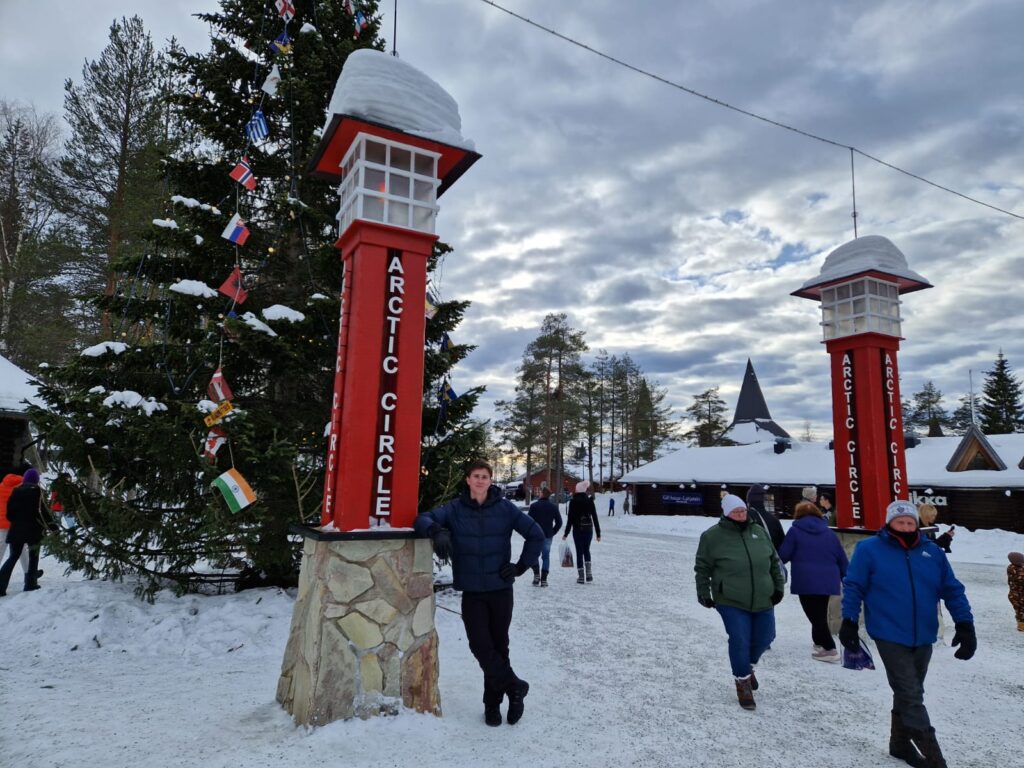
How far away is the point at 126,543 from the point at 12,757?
11.7ft

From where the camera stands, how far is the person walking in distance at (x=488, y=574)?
4.39 metres

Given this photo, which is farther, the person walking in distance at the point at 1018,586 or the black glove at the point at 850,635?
the person walking in distance at the point at 1018,586

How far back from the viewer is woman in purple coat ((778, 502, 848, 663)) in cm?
616

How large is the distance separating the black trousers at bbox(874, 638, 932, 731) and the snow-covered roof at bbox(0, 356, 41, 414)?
58.9 feet

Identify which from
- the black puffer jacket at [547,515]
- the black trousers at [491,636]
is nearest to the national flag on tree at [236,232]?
the black trousers at [491,636]

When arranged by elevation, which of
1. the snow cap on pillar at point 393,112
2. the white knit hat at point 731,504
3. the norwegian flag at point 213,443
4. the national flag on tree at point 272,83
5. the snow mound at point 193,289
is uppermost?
the national flag on tree at point 272,83

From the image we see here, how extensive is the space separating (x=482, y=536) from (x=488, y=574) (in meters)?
0.28

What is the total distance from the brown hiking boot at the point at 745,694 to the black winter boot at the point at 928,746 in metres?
1.21

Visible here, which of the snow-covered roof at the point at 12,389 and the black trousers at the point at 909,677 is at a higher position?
the snow-covered roof at the point at 12,389

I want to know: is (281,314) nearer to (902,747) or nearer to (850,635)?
A: (850,635)

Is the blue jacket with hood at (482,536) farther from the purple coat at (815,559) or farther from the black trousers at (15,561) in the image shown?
the black trousers at (15,561)

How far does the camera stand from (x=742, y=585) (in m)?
4.90

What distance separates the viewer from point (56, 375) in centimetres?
706

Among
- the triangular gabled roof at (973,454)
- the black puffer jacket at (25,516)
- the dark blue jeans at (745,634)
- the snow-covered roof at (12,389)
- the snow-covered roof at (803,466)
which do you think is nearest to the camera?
the dark blue jeans at (745,634)
